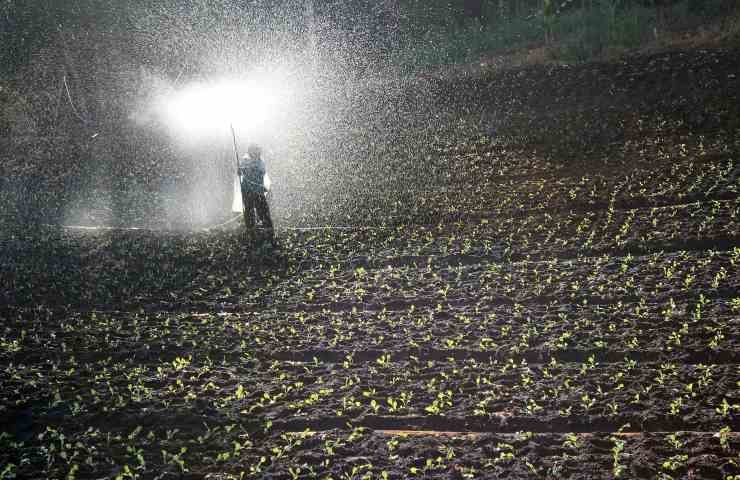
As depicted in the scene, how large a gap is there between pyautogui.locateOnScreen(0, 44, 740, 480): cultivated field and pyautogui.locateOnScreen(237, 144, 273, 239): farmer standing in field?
0.69m

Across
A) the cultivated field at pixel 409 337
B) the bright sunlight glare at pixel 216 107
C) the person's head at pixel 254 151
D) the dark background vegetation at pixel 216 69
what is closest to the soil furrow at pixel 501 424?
the cultivated field at pixel 409 337

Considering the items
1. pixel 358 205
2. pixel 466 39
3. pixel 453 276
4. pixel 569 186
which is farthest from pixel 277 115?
pixel 453 276

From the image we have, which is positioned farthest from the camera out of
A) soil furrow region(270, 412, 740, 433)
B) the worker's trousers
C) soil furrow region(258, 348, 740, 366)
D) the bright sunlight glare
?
the bright sunlight glare

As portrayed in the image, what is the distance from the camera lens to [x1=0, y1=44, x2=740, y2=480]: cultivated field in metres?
5.91

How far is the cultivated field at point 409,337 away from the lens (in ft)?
19.4

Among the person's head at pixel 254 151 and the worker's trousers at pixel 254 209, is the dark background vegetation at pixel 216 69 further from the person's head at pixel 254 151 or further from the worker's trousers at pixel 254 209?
the person's head at pixel 254 151

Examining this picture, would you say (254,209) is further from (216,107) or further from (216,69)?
(216,69)

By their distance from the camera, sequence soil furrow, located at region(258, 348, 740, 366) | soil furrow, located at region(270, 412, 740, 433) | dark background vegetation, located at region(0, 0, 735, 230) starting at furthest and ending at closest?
dark background vegetation, located at region(0, 0, 735, 230), soil furrow, located at region(258, 348, 740, 366), soil furrow, located at region(270, 412, 740, 433)

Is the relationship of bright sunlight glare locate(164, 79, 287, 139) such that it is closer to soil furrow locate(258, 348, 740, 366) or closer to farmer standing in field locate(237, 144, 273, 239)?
farmer standing in field locate(237, 144, 273, 239)

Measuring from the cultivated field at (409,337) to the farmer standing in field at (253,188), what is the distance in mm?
686

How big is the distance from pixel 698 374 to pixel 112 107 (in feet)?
85.5

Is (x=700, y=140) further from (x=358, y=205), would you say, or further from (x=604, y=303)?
(x=604, y=303)

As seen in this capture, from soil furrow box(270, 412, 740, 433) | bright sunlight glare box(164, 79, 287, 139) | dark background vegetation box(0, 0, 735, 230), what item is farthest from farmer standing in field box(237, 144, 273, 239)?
bright sunlight glare box(164, 79, 287, 139)

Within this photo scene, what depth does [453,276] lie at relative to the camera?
1009 cm
